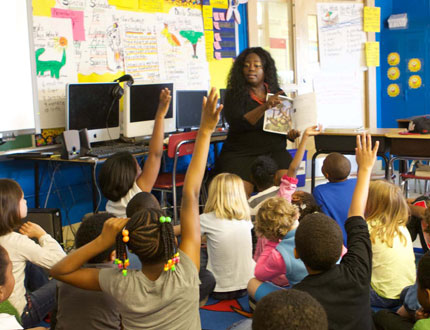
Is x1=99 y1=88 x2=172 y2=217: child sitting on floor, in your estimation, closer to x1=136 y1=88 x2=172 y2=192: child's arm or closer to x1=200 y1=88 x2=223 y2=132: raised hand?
x1=136 y1=88 x2=172 y2=192: child's arm

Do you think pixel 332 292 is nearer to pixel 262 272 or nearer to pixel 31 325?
pixel 262 272

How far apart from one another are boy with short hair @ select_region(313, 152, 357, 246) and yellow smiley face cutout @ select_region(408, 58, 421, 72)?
4.99 meters

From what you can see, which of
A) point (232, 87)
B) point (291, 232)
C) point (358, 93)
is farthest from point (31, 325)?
point (358, 93)

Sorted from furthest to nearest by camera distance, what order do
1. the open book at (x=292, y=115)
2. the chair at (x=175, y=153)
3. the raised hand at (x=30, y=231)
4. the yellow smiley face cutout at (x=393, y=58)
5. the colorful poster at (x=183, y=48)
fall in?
A: 1. the yellow smiley face cutout at (x=393, y=58)
2. the colorful poster at (x=183, y=48)
3. the chair at (x=175, y=153)
4. the open book at (x=292, y=115)
5. the raised hand at (x=30, y=231)

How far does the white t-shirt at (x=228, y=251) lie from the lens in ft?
9.12

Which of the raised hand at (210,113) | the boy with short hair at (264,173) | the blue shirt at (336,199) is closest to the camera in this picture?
the raised hand at (210,113)

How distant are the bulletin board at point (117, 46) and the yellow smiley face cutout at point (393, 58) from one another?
118 inches

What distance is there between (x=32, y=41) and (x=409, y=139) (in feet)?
9.63

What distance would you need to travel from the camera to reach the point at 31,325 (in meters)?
2.53

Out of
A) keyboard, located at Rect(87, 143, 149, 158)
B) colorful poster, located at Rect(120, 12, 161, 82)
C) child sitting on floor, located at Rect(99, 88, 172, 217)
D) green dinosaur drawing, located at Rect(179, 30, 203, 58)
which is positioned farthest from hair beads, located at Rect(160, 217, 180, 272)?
green dinosaur drawing, located at Rect(179, 30, 203, 58)

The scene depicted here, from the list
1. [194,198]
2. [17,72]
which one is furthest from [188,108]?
[194,198]

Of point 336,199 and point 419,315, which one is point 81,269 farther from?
point 336,199

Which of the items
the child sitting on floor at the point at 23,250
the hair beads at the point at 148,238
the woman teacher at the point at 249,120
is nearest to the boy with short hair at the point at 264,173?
the woman teacher at the point at 249,120

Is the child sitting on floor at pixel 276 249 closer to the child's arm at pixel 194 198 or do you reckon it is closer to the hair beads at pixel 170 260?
the child's arm at pixel 194 198
